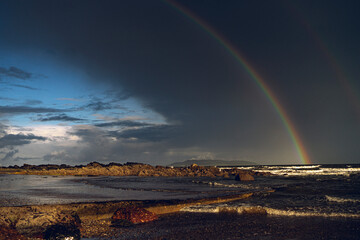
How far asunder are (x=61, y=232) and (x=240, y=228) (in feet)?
16.8

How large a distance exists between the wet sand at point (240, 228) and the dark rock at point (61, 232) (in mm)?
637

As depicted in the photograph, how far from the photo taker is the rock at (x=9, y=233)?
6.71m

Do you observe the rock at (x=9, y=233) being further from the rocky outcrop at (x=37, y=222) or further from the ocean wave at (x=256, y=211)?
the ocean wave at (x=256, y=211)

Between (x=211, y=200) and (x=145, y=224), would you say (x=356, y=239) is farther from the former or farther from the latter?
(x=211, y=200)

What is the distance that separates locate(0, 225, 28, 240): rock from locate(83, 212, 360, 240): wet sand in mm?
1889

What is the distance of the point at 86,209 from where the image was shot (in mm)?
10422

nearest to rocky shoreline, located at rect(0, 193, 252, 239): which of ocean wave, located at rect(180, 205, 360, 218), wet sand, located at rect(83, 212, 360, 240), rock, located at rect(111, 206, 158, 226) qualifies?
rock, located at rect(111, 206, 158, 226)

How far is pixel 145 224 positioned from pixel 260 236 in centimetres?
376

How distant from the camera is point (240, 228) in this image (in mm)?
8625

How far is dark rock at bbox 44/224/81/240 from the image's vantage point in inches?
278

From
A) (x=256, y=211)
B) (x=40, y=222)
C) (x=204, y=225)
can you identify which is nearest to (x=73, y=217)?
(x=40, y=222)

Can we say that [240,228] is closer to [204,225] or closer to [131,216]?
[204,225]

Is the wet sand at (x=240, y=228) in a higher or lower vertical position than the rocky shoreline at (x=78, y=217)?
lower

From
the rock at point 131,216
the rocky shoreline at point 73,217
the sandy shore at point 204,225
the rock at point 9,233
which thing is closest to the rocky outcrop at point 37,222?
the rocky shoreline at point 73,217
